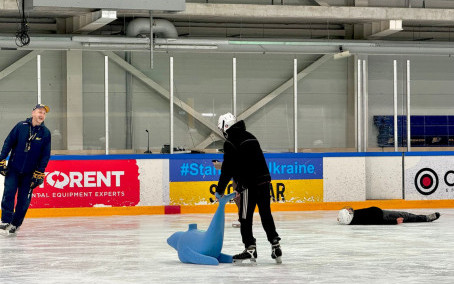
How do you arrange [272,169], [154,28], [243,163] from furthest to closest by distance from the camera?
[154,28] < [272,169] < [243,163]

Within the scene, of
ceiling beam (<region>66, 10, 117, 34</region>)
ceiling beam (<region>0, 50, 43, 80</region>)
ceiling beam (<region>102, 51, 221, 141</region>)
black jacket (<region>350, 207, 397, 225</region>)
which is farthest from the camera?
ceiling beam (<region>66, 10, 117, 34</region>)

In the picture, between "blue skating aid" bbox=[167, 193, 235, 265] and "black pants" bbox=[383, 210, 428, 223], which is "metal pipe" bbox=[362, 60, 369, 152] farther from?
"blue skating aid" bbox=[167, 193, 235, 265]

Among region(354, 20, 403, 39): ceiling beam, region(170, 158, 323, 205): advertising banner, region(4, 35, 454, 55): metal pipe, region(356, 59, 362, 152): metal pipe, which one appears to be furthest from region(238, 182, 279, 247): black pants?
region(354, 20, 403, 39): ceiling beam

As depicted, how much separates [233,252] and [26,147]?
3.49 metres

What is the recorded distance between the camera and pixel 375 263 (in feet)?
30.5

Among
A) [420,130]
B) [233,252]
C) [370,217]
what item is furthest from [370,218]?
[420,130]

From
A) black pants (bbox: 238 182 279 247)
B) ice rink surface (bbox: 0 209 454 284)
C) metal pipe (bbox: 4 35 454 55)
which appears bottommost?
ice rink surface (bbox: 0 209 454 284)

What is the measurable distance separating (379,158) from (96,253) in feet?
28.8

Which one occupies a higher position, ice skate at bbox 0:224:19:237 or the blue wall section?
the blue wall section

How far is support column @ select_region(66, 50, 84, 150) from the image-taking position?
1623 centimetres

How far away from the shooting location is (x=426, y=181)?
711 inches

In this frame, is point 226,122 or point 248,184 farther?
point 226,122

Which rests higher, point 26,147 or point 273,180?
point 26,147

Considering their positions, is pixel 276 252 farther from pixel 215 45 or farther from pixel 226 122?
pixel 215 45
